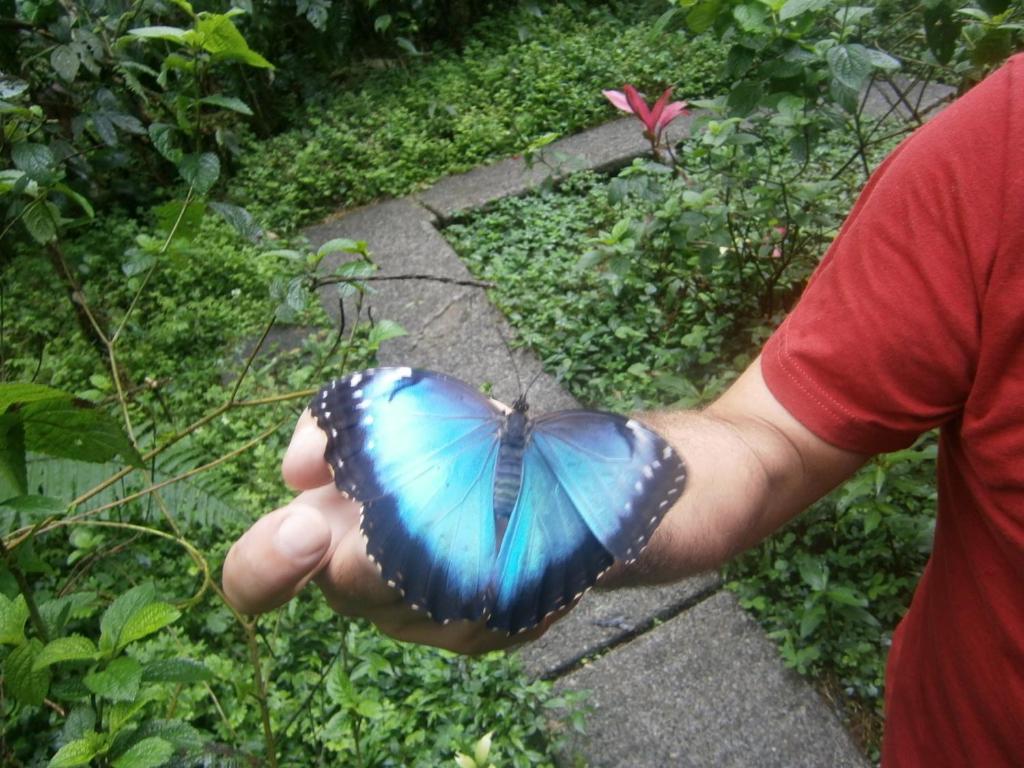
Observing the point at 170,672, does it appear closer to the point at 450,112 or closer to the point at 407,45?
the point at 450,112

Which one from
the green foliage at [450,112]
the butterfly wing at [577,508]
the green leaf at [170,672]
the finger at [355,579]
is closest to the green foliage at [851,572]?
the butterfly wing at [577,508]

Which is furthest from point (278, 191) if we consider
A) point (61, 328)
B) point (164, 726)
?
point (164, 726)


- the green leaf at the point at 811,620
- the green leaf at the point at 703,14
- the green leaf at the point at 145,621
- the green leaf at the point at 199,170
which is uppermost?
the green leaf at the point at 703,14

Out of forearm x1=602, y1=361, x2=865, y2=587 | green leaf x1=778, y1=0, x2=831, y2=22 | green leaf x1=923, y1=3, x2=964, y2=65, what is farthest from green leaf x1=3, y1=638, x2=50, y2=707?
green leaf x1=923, y1=3, x2=964, y2=65

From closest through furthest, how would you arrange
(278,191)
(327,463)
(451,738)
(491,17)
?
1. (327,463)
2. (451,738)
3. (278,191)
4. (491,17)

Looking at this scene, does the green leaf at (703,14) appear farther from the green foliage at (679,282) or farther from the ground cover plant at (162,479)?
the ground cover plant at (162,479)

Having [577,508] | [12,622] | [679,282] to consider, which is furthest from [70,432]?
[679,282]

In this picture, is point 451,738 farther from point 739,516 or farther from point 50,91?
point 50,91
